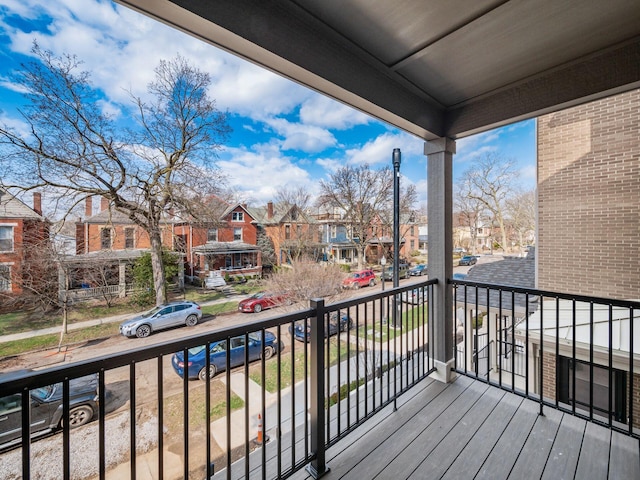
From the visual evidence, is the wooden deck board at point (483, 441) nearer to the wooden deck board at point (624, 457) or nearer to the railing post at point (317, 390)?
the wooden deck board at point (624, 457)

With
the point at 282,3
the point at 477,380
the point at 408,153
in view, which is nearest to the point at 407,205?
the point at 408,153

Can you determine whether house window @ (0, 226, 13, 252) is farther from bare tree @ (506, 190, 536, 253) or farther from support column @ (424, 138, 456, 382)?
bare tree @ (506, 190, 536, 253)

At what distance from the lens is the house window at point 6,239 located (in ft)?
21.4

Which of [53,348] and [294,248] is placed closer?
[53,348]

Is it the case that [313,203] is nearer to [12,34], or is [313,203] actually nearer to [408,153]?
[408,153]

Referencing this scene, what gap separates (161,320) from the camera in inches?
301

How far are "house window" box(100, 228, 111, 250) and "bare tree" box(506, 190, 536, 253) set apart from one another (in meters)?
13.5

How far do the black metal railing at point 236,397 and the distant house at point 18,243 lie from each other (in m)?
3.72

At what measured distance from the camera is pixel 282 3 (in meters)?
1.32

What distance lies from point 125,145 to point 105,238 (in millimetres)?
2923

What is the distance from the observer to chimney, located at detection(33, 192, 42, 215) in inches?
279

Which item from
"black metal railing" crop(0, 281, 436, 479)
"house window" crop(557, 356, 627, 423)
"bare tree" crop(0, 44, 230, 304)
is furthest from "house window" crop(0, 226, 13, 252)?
"house window" crop(557, 356, 627, 423)

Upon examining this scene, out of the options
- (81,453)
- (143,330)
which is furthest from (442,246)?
(143,330)

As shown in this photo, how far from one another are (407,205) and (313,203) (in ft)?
17.4
